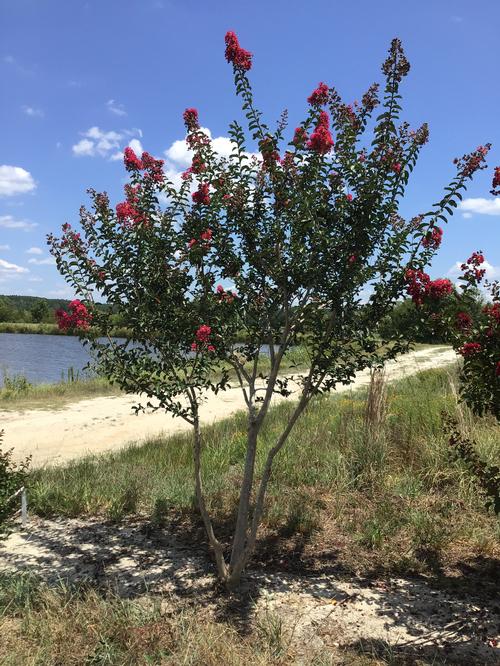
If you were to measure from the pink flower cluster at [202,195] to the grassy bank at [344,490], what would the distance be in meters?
2.94

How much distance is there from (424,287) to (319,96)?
4.75ft

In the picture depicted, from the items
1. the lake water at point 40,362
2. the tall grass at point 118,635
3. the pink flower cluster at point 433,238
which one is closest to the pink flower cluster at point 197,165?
the pink flower cluster at point 433,238

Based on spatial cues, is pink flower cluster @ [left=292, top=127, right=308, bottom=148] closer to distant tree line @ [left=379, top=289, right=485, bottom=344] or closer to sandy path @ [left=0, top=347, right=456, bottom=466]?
distant tree line @ [left=379, top=289, right=485, bottom=344]

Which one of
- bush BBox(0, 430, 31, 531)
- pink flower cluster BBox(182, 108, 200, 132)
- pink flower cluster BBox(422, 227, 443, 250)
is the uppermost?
pink flower cluster BBox(182, 108, 200, 132)

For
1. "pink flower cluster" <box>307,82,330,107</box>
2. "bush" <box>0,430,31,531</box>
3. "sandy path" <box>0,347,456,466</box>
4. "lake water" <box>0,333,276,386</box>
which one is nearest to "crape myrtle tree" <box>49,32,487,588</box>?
"pink flower cluster" <box>307,82,330,107</box>

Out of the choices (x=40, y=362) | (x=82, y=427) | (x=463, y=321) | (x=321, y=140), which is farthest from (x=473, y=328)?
(x=40, y=362)

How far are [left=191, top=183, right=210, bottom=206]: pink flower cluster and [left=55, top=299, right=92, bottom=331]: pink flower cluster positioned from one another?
3.85 feet

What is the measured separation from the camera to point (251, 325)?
12.6ft

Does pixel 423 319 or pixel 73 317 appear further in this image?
pixel 73 317

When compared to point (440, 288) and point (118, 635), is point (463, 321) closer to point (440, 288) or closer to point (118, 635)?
point (440, 288)

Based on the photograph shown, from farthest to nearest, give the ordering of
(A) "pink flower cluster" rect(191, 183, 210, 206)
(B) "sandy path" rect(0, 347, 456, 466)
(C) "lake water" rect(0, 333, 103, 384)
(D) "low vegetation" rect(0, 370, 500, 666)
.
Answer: (C) "lake water" rect(0, 333, 103, 384) < (B) "sandy path" rect(0, 347, 456, 466) < (A) "pink flower cluster" rect(191, 183, 210, 206) < (D) "low vegetation" rect(0, 370, 500, 666)

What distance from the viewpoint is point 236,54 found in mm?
3320

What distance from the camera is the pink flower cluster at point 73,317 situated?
12.2ft

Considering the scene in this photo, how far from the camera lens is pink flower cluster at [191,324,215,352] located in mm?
3406
